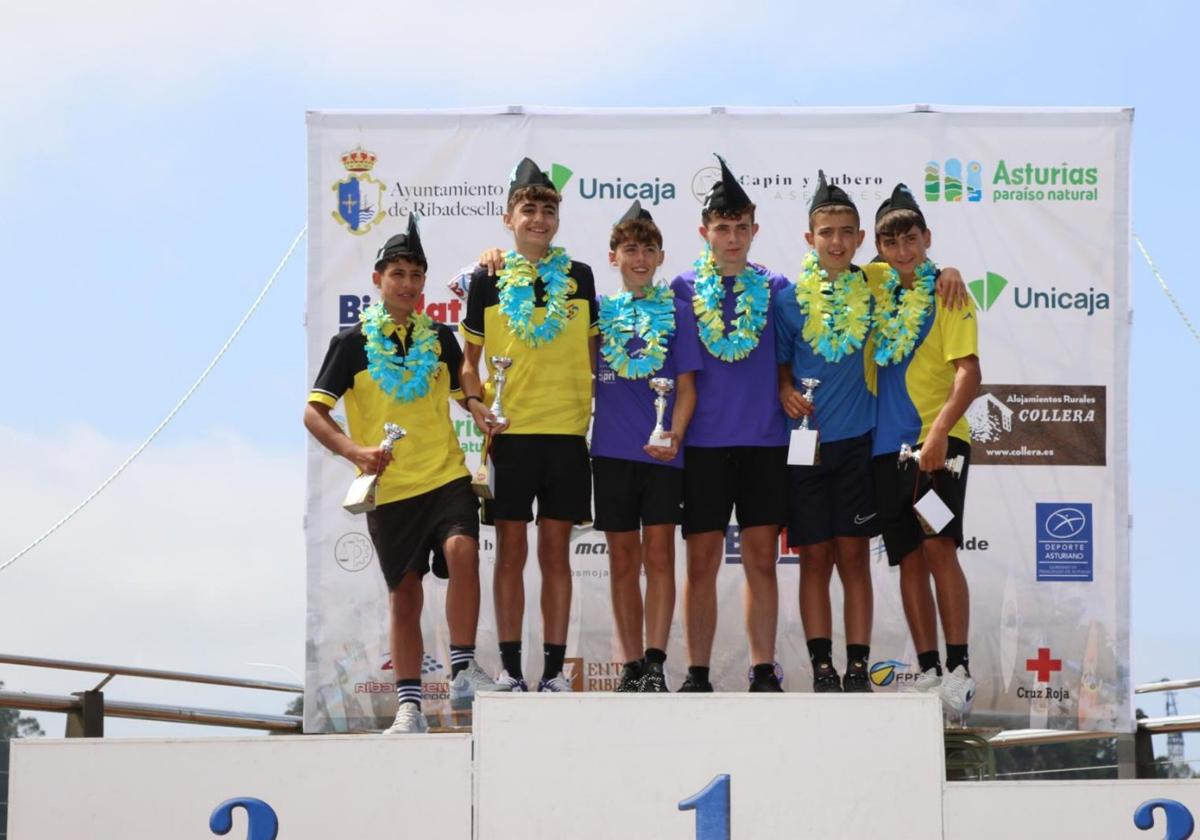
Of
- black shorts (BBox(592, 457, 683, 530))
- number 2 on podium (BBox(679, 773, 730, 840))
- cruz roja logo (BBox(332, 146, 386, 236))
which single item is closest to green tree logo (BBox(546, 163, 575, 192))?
cruz roja logo (BBox(332, 146, 386, 236))

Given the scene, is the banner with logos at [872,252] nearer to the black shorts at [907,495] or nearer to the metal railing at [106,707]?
the metal railing at [106,707]

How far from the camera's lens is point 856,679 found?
5.08 metres

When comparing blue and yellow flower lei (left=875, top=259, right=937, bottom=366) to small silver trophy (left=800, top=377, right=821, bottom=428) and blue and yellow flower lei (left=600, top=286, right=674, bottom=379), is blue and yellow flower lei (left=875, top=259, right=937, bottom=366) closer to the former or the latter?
small silver trophy (left=800, top=377, right=821, bottom=428)

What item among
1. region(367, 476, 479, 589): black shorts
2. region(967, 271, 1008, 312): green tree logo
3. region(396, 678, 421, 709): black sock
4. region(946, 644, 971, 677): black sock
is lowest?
region(396, 678, 421, 709): black sock

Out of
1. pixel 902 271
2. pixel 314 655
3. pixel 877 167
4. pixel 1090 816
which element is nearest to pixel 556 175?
pixel 877 167

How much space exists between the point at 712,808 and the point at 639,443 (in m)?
1.48

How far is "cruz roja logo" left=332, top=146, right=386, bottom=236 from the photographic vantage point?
21.5ft

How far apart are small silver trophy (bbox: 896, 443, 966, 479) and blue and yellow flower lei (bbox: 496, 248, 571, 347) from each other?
119 centimetres

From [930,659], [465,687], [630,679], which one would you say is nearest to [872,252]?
[930,659]

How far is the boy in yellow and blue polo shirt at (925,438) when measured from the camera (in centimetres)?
509

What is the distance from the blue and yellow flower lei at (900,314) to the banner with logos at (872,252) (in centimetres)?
132

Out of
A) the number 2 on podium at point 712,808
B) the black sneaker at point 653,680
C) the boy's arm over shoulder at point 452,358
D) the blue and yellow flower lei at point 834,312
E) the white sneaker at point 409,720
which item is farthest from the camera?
the boy's arm over shoulder at point 452,358

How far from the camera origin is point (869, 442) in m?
5.18

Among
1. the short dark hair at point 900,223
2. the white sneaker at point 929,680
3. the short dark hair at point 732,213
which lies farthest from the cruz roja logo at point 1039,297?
the white sneaker at point 929,680
